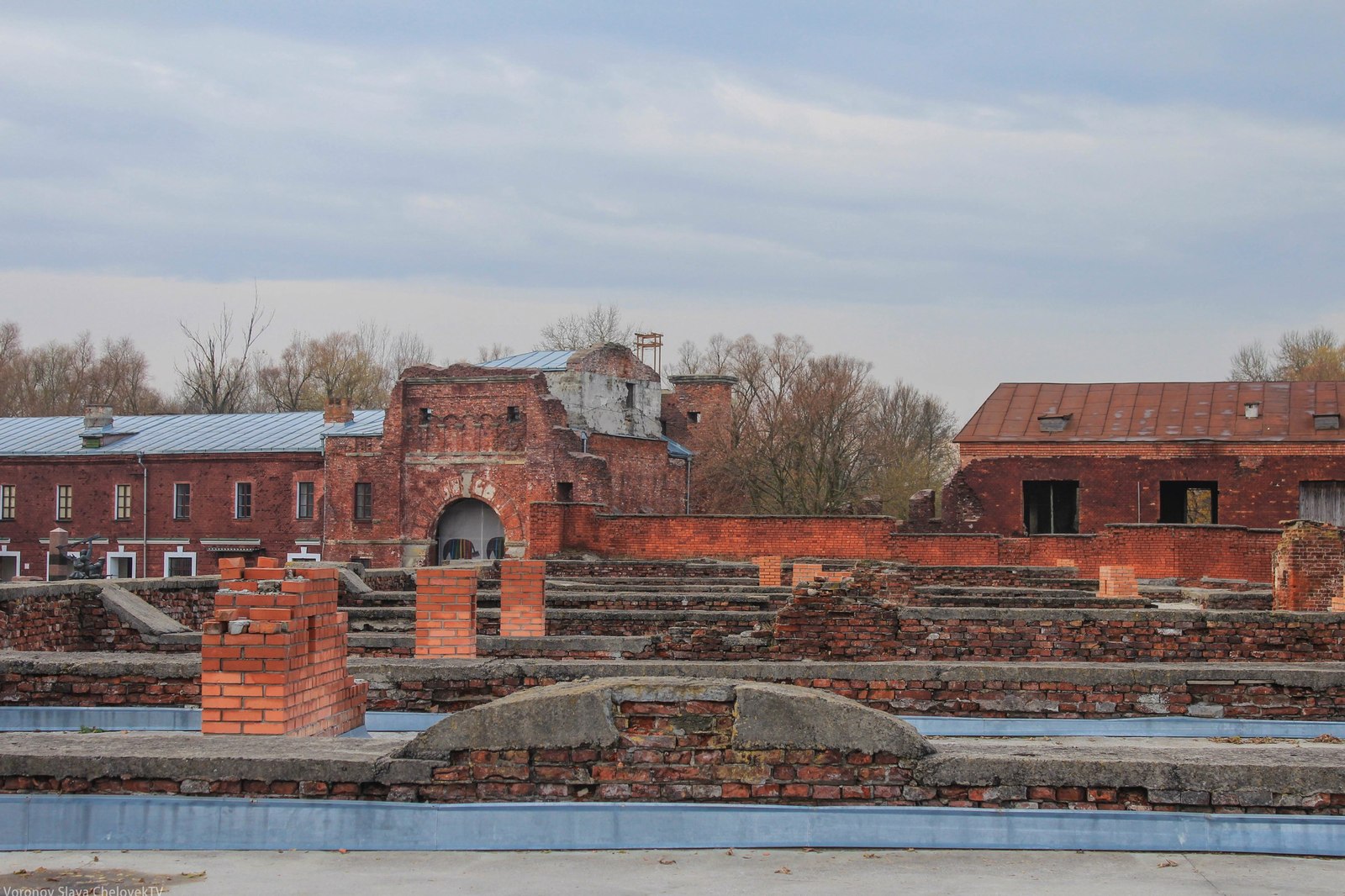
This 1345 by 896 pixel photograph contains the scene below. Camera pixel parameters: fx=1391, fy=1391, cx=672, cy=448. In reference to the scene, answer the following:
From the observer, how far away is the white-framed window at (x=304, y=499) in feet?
136

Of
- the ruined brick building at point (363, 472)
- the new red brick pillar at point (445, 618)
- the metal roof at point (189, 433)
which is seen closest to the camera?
the new red brick pillar at point (445, 618)

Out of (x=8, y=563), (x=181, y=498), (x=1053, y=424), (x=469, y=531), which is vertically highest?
(x=1053, y=424)

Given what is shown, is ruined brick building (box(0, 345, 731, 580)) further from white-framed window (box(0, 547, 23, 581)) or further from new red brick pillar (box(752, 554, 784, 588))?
new red brick pillar (box(752, 554, 784, 588))

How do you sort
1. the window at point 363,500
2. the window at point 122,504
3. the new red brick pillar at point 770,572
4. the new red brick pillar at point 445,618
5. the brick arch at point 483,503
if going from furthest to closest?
the window at point 122,504, the window at point 363,500, the brick arch at point 483,503, the new red brick pillar at point 770,572, the new red brick pillar at point 445,618

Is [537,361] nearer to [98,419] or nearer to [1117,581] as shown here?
[98,419]

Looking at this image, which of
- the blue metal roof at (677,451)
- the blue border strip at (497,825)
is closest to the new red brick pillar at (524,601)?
the blue border strip at (497,825)

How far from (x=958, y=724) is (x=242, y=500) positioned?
1466 inches

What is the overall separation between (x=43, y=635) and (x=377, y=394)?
52270mm

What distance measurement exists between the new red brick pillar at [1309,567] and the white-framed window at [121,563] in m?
35.4

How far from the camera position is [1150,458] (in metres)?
32.5

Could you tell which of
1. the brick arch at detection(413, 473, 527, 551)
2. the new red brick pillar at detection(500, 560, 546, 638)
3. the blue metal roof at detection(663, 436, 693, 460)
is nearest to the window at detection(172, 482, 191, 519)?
the brick arch at detection(413, 473, 527, 551)

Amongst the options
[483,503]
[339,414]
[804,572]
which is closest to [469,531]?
[483,503]

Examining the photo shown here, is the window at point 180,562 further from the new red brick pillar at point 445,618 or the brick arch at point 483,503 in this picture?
the new red brick pillar at point 445,618

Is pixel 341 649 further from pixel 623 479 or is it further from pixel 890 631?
pixel 623 479
